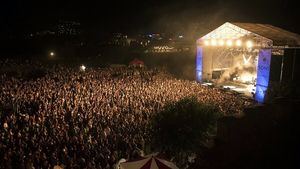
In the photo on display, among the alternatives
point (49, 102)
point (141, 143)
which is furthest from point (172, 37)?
point (141, 143)

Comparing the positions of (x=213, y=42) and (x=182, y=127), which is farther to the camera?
(x=213, y=42)

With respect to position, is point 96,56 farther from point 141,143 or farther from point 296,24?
point 141,143

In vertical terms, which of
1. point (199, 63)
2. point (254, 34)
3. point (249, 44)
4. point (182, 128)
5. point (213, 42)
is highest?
point (254, 34)

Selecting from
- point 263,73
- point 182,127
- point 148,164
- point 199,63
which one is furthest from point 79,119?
point 199,63

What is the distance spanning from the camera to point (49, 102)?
12461 millimetres

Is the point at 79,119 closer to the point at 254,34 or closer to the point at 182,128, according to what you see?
the point at 182,128

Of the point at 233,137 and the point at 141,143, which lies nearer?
the point at 141,143

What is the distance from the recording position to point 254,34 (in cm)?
1648

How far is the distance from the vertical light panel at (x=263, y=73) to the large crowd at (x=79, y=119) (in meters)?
2.88

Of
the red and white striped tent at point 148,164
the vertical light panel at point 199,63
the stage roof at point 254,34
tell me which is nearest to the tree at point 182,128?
the red and white striped tent at point 148,164

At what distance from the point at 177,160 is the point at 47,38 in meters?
39.1

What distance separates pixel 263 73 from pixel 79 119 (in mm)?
10274

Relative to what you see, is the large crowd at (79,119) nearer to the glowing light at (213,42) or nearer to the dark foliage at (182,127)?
the dark foliage at (182,127)

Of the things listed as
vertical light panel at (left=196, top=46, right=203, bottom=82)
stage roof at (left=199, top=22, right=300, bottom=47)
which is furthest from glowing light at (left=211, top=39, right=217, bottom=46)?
vertical light panel at (left=196, top=46, right=203, bottom=82)
